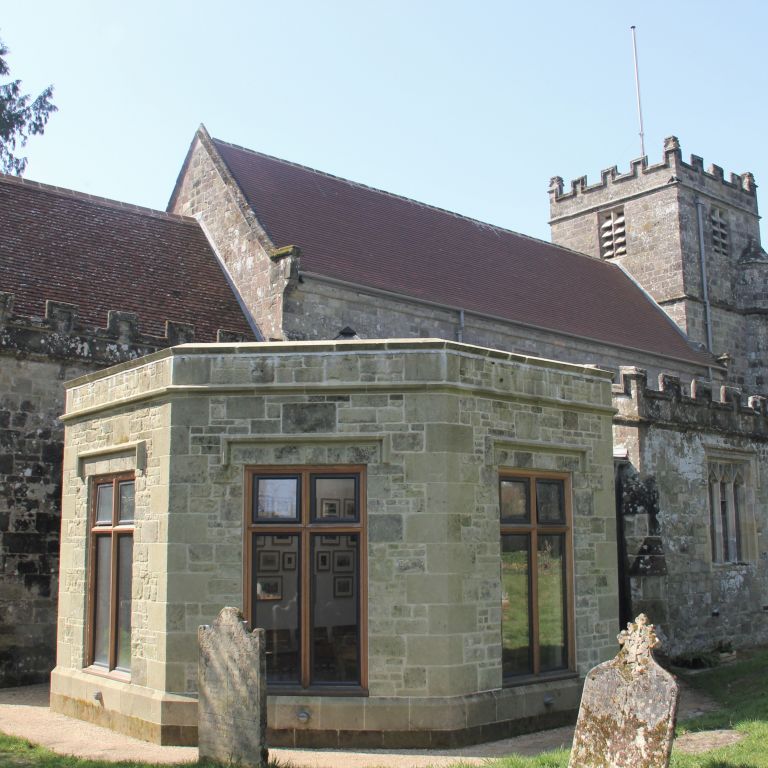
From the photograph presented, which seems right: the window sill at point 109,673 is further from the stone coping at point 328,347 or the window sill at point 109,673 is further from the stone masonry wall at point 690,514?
the stone masonry wall at point 690,514

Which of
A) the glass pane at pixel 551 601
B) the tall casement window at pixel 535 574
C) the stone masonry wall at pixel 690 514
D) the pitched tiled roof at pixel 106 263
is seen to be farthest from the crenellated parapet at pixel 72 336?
the stone masonry wall at pixel 690 514

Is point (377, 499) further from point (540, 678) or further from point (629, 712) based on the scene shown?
point (629, 712)

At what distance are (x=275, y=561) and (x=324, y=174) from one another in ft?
54.6

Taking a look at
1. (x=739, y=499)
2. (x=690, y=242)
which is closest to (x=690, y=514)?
(x=739, y=499)

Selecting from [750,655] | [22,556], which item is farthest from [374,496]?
[750,655]

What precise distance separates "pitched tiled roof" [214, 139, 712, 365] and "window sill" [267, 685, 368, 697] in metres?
11.3

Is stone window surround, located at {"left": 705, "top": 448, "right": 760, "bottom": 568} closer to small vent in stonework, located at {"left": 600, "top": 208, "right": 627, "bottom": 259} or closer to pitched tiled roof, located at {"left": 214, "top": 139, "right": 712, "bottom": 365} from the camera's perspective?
pitched tiled roof, located at {"left": 214, "top": 139, "right": 712, "bottom": 365}

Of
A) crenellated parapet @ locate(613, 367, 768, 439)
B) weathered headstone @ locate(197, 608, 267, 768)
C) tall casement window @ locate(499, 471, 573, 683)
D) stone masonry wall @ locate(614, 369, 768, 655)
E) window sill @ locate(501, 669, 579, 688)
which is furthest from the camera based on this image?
crenellated parapet @ locate(613, 367, 768, 439)

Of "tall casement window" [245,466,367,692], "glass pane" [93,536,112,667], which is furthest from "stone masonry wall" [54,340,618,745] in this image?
"glass pane" [93,536,112,667]

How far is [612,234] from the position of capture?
3531cm

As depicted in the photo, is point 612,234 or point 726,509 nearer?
point 726,509

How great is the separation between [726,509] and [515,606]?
10778 millimetres

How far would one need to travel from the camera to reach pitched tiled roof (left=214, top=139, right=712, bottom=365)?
852 inches

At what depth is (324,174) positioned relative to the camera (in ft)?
82.1
